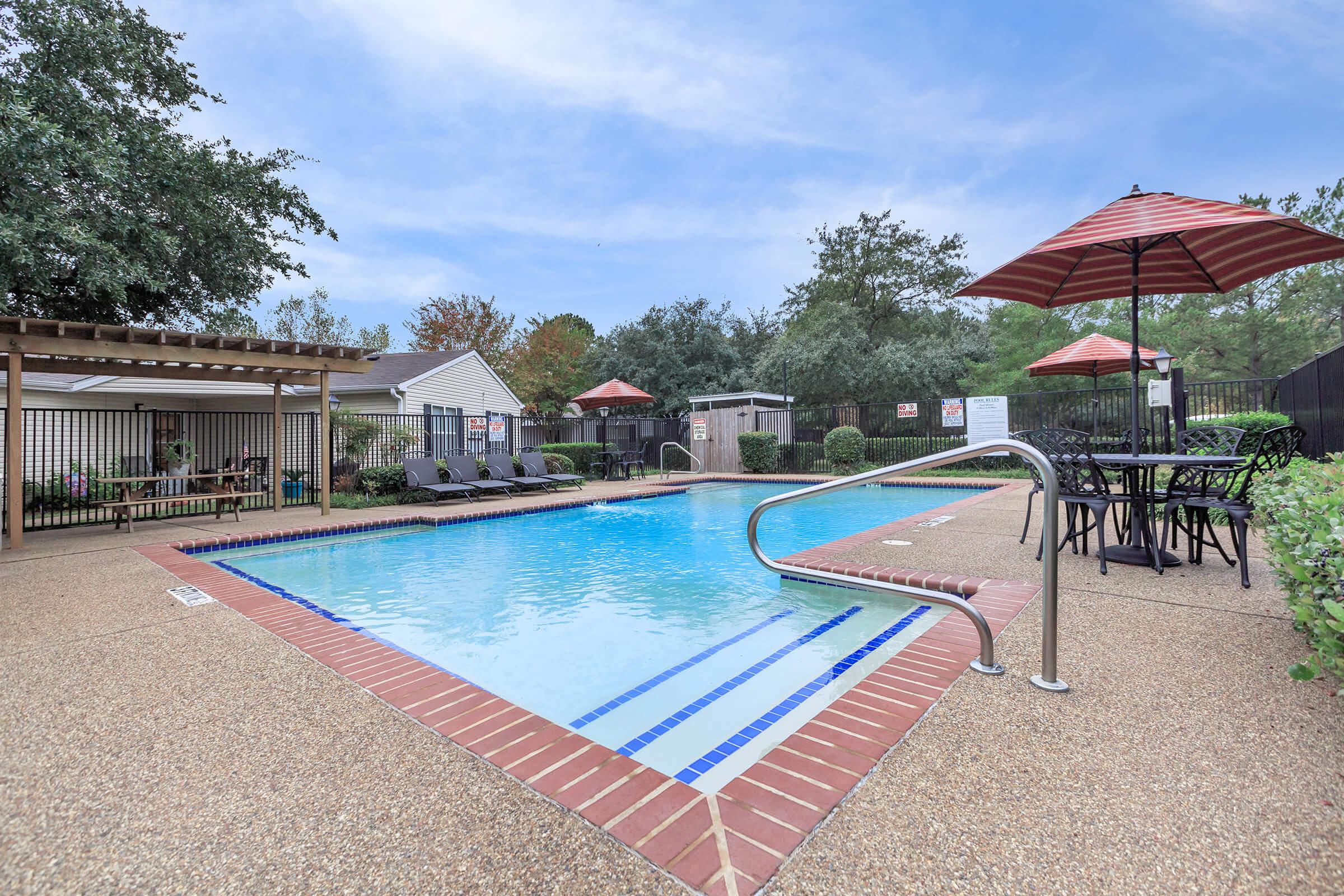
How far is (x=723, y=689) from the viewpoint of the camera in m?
2.85

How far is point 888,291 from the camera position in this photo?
25.6m

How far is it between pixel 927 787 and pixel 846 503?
8.88m

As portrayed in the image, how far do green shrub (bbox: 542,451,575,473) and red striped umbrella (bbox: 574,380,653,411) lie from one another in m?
1.47

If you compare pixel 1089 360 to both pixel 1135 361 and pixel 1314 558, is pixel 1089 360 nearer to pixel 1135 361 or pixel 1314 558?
pixel 1135 361

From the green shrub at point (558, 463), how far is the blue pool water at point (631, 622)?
5795 millimetres

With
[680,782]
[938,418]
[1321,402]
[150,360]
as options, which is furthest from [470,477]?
[1321,402]

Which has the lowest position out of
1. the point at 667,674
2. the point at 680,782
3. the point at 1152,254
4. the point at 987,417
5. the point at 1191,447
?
the point at 667,674

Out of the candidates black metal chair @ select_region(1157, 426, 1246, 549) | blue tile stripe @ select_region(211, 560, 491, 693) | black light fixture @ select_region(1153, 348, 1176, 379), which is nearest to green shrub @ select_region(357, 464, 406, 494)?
blue tile stripe @ select_region(211, 560, 491, 693)

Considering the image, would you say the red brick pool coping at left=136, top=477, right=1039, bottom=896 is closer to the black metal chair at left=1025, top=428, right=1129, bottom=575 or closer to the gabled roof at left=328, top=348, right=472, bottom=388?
the black metal chair at left=1025, top=428, right=1129, bottom=575

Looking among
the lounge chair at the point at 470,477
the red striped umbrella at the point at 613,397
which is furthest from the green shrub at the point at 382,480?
the red striped umbrella at the point at 613,397

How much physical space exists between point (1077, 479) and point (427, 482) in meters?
8.63

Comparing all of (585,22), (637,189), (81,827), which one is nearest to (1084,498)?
(81,827)

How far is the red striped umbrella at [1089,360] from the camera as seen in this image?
30.9 ft

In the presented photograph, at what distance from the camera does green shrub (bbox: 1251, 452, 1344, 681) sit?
65.6 inches
